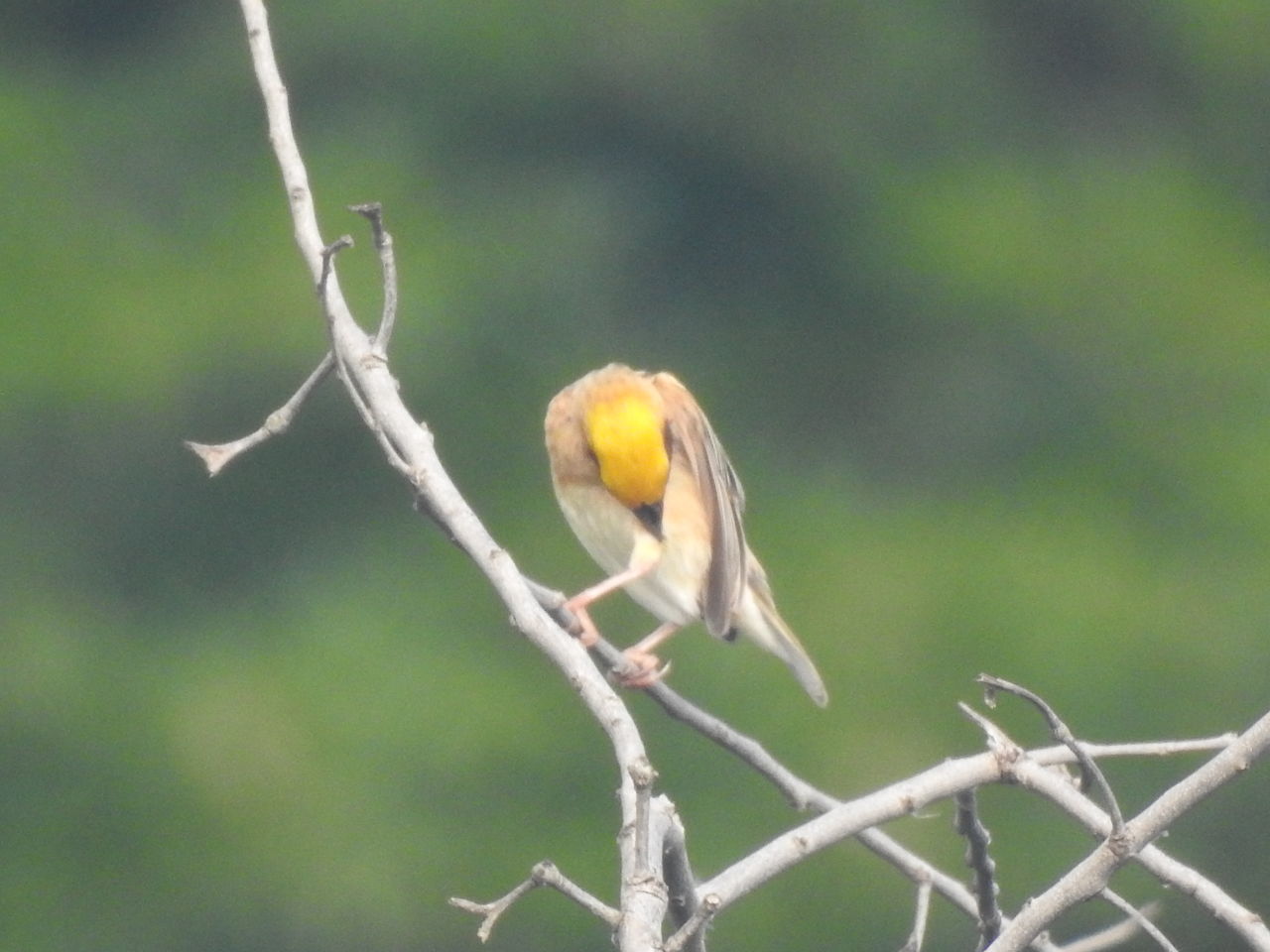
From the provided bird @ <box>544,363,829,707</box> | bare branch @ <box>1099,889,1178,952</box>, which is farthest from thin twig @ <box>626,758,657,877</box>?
bird @ <box>544,363,829,707</box>

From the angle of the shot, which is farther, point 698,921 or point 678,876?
point 678,876

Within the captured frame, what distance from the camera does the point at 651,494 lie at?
9.23ft

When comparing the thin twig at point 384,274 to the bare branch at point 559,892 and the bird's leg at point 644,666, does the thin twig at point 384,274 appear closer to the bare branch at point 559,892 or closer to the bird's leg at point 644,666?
the bird's leg at point 644,666

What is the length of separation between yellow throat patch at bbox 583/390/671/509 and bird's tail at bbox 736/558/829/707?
0.64m

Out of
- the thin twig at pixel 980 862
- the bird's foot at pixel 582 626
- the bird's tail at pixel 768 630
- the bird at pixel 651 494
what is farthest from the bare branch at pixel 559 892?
the bird's tail at pixel 768 630

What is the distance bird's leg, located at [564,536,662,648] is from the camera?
2496 mm

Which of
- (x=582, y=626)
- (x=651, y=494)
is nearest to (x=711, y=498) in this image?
(x=651, y=494)

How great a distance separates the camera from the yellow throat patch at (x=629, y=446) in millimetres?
2807

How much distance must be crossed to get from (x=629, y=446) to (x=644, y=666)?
0.35 meters

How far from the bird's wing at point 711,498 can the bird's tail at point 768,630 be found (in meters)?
0.39

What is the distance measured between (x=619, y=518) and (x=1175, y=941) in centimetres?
513

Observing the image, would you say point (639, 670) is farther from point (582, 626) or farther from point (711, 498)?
point (711, 498)

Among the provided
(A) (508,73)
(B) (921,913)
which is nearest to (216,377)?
(A) (508,73)

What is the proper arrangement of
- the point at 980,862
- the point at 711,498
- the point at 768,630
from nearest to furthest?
the point at 980,862
the point at 711,498
the point at 768,630
